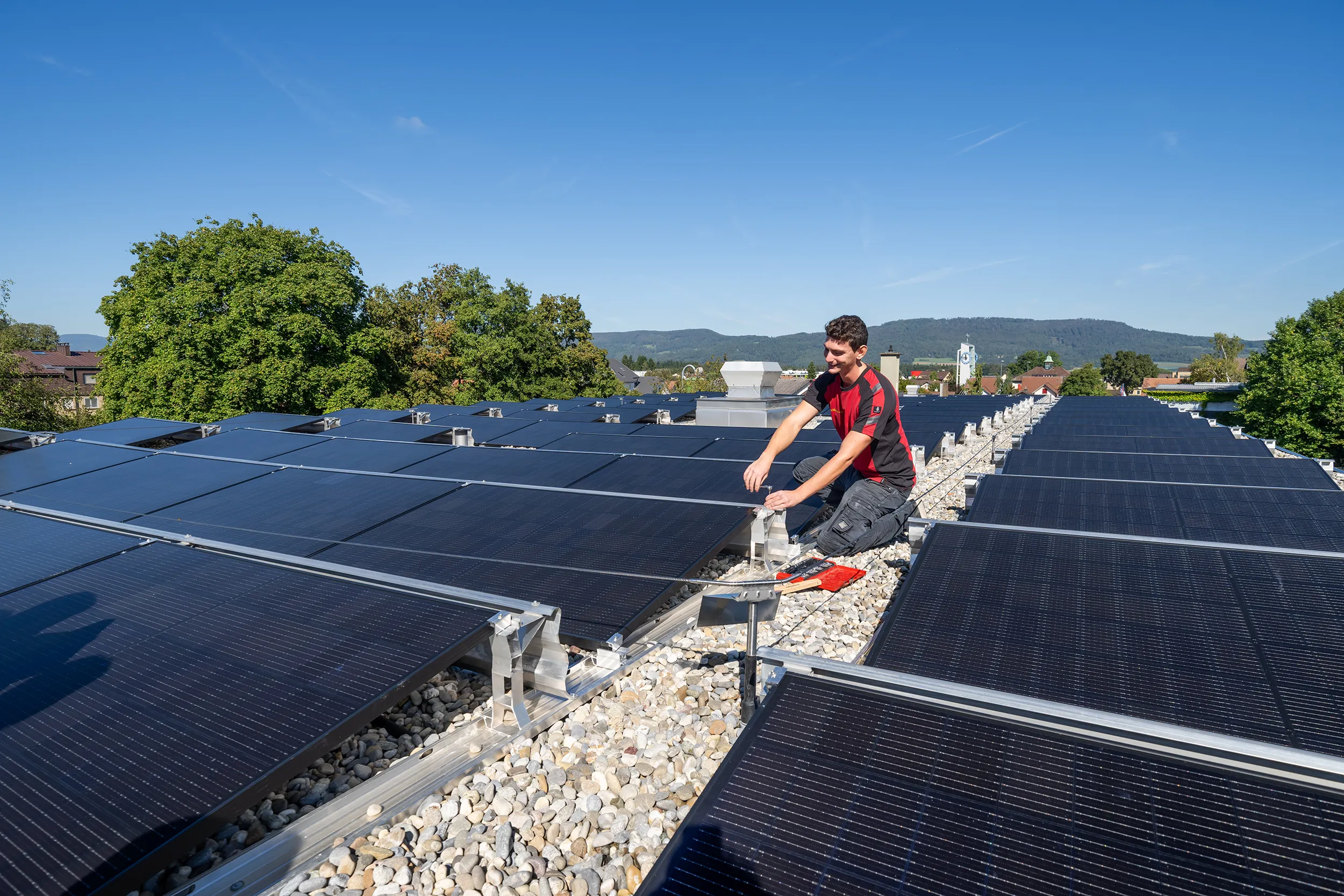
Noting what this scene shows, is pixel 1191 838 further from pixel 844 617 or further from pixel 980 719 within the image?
pixel 844 617

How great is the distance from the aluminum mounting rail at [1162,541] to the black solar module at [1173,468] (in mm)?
3576

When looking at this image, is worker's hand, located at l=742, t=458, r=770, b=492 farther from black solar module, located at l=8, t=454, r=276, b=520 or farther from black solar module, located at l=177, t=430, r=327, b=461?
black solar module, located at l=177, t=430, r=327, b=461

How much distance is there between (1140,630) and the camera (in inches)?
155

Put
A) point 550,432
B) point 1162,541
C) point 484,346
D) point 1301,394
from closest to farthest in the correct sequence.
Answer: point 1162,541, point 550,432, point 1301,394, point 484,346

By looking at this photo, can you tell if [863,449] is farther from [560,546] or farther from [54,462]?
[54,462]

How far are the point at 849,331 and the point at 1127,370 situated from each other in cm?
17977

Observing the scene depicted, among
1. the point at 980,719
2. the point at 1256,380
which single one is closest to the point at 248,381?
the point at 980,719

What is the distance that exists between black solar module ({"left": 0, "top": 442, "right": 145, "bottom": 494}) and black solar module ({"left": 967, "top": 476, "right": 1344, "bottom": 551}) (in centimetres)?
1401

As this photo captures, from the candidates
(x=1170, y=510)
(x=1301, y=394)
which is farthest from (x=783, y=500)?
(x=1301, y=394)

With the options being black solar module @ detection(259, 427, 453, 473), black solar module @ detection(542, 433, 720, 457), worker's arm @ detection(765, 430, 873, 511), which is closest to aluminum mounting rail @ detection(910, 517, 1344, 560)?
worker's arm @ detection(765, 430, 873, 511)

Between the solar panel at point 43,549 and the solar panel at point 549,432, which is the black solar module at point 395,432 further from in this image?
the solar panel at point 43,549

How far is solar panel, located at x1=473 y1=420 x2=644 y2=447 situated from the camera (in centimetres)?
1511

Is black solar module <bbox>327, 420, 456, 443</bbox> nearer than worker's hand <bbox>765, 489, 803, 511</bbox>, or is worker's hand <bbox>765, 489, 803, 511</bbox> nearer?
worker's hand <bbox>765, 489, 803, 511</bbox>

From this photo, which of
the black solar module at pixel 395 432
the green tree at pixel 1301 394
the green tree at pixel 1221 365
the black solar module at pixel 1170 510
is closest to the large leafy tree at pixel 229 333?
the black solar module at pixel 395 432
